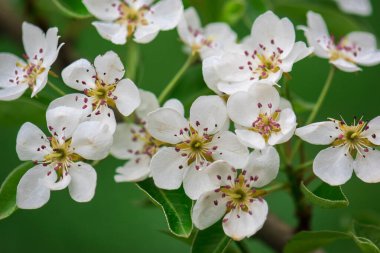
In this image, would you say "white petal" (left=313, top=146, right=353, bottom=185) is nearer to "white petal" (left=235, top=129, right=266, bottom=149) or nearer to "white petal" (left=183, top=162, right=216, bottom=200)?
"white petal" (left=235, top=129, right=266, bottom=149)

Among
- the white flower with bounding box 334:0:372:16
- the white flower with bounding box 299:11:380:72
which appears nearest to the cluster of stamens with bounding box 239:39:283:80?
the white flower with bounding box 299:11:380:72

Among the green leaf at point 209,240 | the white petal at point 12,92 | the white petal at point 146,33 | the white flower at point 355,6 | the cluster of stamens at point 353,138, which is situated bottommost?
the green leaf at point 209,240

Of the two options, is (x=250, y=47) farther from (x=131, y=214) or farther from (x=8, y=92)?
(x=131, y=214)

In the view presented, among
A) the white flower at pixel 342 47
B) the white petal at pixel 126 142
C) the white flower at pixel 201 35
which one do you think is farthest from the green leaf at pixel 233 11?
the white petal at pixel 126 142

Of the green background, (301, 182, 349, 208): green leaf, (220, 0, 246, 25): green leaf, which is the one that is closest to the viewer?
(301, 182, 349, 208): green leaf

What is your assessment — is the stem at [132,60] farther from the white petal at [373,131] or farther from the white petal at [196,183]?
the white petal at [373,131]

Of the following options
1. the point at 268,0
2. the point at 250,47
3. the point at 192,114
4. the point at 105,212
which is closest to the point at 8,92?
the point at 192,114

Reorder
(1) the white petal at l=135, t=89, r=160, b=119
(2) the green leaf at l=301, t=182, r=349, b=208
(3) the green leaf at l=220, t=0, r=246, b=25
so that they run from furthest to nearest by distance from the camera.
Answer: (3) the green leaf at l=220, t=0, r=246, b=25
(1) the white petal at l=135, t=89, r=160, b=119
(2) the green leaf at l=301, t=182, r=349, b=208

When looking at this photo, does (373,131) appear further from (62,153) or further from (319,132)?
(62,153)
